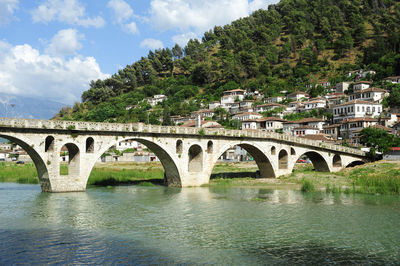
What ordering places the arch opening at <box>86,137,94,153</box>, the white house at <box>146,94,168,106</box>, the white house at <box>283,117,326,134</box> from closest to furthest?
1. the arch opening at <box>86,137,94,153</box>
2. the white house at <box>283,117,326,134</box>
3. the white house at <box>146,94,168,106</box>

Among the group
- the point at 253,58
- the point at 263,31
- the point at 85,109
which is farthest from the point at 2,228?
the point at 263,31

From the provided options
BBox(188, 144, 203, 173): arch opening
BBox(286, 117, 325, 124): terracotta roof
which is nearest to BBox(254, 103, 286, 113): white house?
BBox(286, 117, 325, 124): terracotta roof

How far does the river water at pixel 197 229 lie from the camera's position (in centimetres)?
1833

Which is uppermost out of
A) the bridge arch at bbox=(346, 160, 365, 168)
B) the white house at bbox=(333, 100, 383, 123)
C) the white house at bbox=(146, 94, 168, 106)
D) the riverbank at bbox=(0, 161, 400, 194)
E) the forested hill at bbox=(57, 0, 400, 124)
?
the forested hill at bbox=(57, 0, 400, 124)

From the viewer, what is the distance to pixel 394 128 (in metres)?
83.0

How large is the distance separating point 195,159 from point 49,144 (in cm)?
1850

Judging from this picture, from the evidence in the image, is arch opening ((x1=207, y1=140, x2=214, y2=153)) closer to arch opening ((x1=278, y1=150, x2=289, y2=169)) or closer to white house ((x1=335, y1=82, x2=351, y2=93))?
arch opening ((x1=278, y1=150, x2=289, y2=169))

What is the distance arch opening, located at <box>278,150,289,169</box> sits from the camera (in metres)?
59.1

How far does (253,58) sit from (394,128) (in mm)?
78706

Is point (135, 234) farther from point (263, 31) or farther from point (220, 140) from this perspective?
point (263, 31)

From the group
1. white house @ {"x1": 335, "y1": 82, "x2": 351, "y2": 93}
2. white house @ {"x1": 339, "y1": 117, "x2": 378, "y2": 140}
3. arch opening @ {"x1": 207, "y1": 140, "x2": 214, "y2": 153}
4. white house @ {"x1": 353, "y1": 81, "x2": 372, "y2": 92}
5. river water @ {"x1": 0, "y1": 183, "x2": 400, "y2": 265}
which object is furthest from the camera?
white house @ {"x1": 335, "y1": 82, "x2": 351, "y2": 93}

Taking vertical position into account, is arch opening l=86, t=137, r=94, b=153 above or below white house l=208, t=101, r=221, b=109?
below

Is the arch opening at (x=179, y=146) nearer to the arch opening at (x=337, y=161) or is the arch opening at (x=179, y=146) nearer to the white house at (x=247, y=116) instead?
the arch opening at (x=337, y=161)

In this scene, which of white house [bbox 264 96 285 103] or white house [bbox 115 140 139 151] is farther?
white house [bbox 264 96 285 103]
